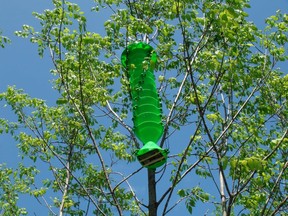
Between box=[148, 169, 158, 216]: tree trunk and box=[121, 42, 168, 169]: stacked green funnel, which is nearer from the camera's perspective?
box=[121, 42, 168, 169]: stacked green funnel

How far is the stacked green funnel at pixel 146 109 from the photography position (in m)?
3.86

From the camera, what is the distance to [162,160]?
154 inches

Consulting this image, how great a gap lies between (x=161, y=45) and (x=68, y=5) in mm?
1852

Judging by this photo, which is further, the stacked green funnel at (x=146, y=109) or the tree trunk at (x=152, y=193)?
the tree trunk at (x=152, y=193)

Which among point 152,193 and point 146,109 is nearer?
point 146,109

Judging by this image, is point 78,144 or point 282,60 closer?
point 282,60

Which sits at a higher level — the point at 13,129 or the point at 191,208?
the point at 13,129

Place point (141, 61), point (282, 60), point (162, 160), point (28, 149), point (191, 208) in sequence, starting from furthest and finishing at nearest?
point (28, 149) < point (282, 60) < point (191, 208) < point (141, 61) < point (162, 160)

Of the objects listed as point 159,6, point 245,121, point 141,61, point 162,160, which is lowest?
point 162,160

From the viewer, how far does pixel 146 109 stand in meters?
4.23

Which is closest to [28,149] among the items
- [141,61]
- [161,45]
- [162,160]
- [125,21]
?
[161,45]

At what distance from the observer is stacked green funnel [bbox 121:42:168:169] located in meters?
3.86

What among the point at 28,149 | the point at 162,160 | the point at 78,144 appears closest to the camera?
the point at 162,160

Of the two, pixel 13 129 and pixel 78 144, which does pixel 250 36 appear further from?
pixel 13 129
